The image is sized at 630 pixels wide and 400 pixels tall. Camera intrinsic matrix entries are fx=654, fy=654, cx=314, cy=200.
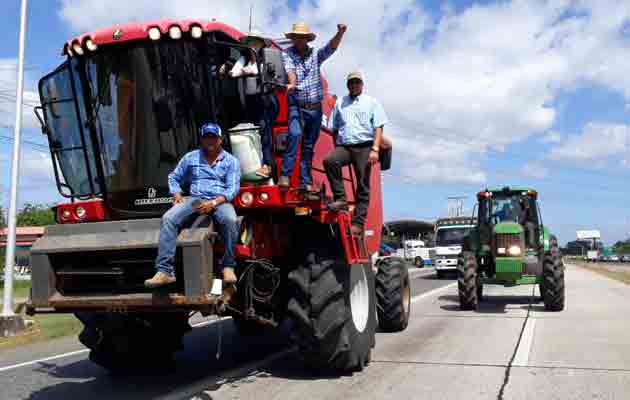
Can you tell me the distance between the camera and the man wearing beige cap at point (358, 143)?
7.60 metres

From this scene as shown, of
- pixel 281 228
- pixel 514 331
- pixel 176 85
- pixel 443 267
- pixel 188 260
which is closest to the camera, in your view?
pixel 188 260

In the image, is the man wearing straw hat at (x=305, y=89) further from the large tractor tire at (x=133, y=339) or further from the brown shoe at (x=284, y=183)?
the large tractor tire at (x=133, y=339)

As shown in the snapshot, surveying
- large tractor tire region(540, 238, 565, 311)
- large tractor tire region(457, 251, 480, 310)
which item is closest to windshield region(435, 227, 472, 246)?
large tractor tire region(457, 251, 480, 310)

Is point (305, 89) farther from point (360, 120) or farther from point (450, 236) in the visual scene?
point (450, 236)

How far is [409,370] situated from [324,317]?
140cm

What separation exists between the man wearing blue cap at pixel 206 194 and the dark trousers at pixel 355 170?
5.54ft

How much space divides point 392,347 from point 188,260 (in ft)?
13.6

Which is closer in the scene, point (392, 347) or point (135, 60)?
point (135, 60)

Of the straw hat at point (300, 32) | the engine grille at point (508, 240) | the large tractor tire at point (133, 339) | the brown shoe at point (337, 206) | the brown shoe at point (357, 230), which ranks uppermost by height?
the straw hat at point (300, 32)

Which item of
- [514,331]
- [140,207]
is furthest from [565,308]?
[140,207]

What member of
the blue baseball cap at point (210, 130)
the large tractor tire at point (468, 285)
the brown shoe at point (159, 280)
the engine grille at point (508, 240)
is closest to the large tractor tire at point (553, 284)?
the engine grille at point (508, 240)

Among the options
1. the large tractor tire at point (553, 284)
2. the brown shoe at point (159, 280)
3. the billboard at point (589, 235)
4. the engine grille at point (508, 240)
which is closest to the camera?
the brown shoe at point (159, 280)

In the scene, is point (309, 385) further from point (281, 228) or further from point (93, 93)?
point (93, 93)

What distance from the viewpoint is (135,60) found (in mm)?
6438
